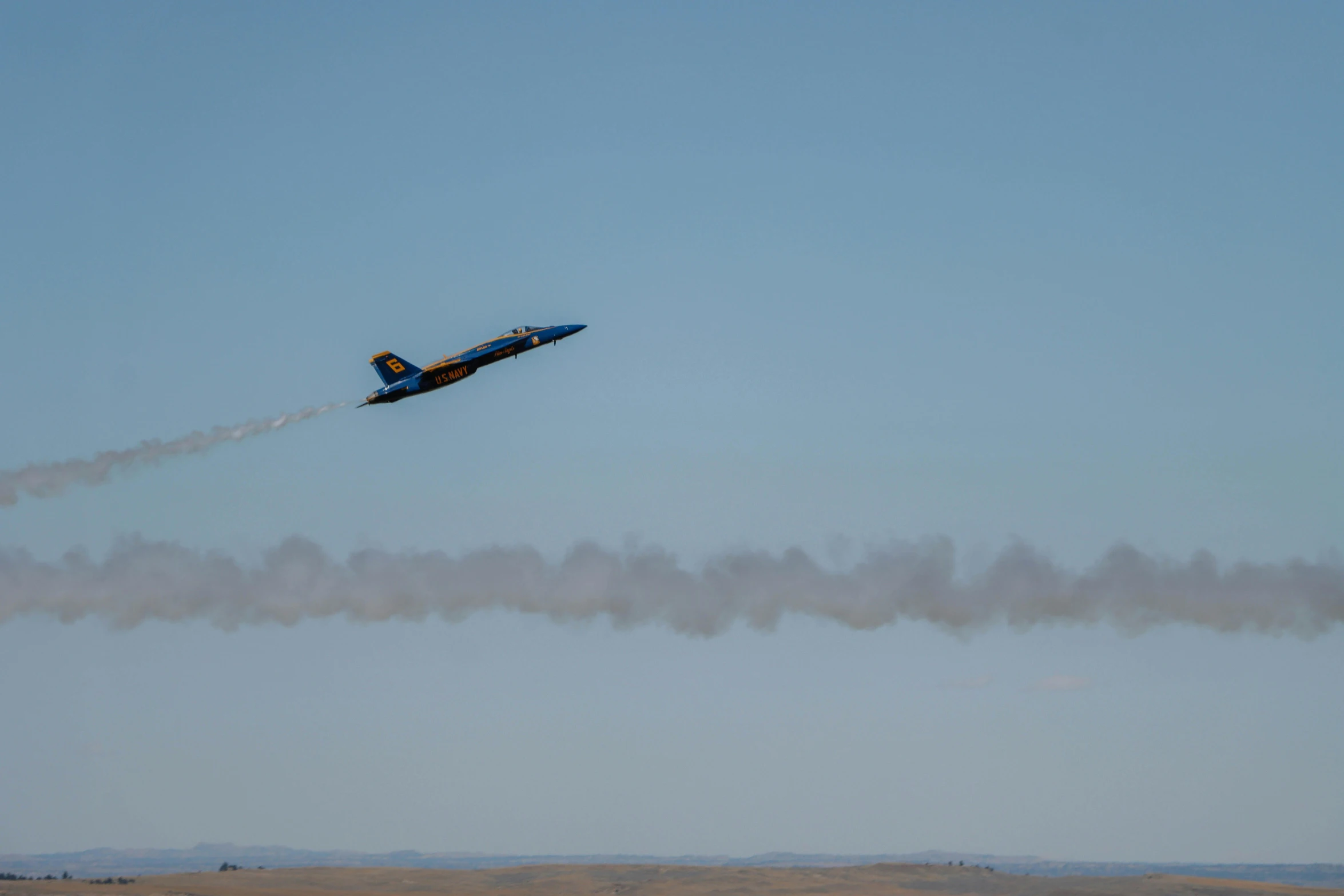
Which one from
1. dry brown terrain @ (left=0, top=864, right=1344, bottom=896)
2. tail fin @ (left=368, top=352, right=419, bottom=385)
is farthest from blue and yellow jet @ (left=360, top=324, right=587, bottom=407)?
dry brown terrain @ (left=0, top=864, right=1344, bottom=896)

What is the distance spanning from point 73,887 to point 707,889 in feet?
239

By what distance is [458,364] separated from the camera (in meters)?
116

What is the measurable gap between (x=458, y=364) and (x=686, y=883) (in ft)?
307

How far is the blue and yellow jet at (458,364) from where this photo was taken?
115 metres

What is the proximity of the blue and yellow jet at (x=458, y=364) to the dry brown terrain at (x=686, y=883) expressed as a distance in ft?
242

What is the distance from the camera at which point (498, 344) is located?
117 m

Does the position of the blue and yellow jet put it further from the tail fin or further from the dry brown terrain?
the dry brown terrain

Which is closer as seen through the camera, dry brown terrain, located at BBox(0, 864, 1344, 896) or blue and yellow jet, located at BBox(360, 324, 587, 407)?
blue and yellow jet, located at BBox(360, 324, 587, 407)

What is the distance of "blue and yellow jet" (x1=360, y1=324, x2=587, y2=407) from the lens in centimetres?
11475

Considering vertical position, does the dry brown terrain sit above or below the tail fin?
below

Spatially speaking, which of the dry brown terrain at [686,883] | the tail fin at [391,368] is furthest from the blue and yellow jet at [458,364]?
the dry brown terrain at [686,883]

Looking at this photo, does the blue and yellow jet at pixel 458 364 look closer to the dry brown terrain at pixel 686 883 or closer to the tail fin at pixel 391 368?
the tail fin at pixel 391 368

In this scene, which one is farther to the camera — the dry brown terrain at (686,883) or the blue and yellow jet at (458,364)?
the dry brown terrain at (686,883)

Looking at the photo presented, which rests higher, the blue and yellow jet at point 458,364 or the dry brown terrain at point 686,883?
the blue and yellow jet at point 458,364
